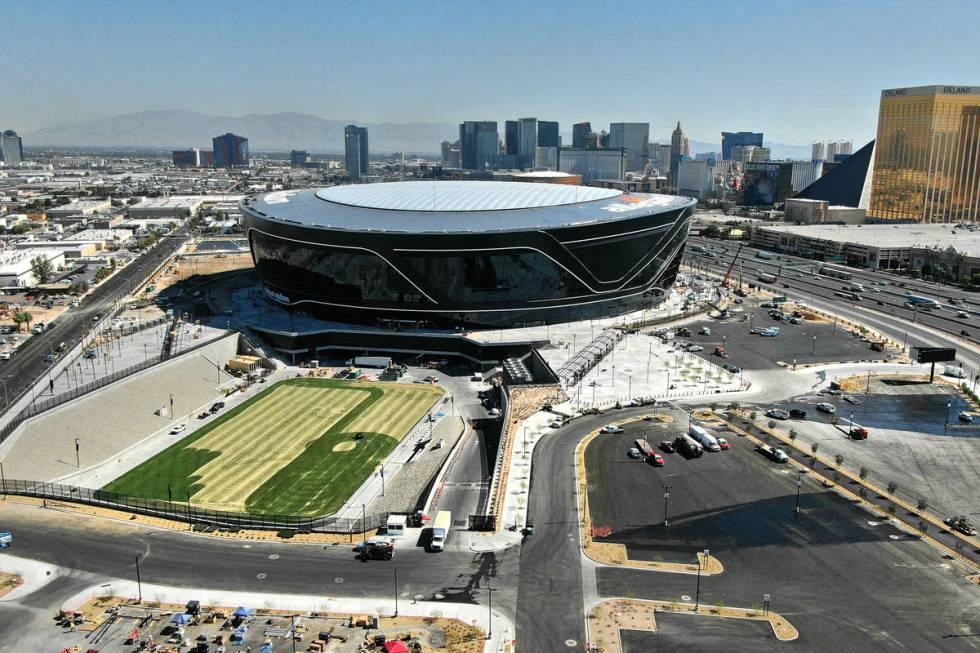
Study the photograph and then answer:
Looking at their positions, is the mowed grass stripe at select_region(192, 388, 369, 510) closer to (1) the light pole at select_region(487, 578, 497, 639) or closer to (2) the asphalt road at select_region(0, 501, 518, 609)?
(2) the asphalt road at select_region(0, 501, 518, 609)

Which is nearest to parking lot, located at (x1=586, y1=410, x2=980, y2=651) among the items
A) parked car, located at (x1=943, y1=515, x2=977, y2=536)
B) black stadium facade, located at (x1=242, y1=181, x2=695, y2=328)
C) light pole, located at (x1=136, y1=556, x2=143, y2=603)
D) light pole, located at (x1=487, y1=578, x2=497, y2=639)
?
parked car, located at (x1=943, y1=515, x2=977, y2=536)

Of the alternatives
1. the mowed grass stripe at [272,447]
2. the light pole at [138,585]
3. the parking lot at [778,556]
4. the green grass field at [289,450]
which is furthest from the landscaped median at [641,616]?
the mowed grass stripe at [272,447]

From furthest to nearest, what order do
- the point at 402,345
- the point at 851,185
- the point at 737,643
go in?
the point at 851,185 < the point at 402,345 < the point at 737,643

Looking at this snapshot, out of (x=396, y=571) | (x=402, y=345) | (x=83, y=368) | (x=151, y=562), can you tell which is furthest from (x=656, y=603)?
(x=83, y=368)

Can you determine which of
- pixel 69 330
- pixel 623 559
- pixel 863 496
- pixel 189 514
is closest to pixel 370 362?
pixel 189 514

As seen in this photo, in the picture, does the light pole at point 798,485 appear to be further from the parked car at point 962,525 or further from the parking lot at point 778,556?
the parked car at point 962,525

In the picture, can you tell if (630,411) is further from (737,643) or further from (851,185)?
(851,185)

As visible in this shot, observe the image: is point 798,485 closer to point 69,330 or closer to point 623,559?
point 623,559
